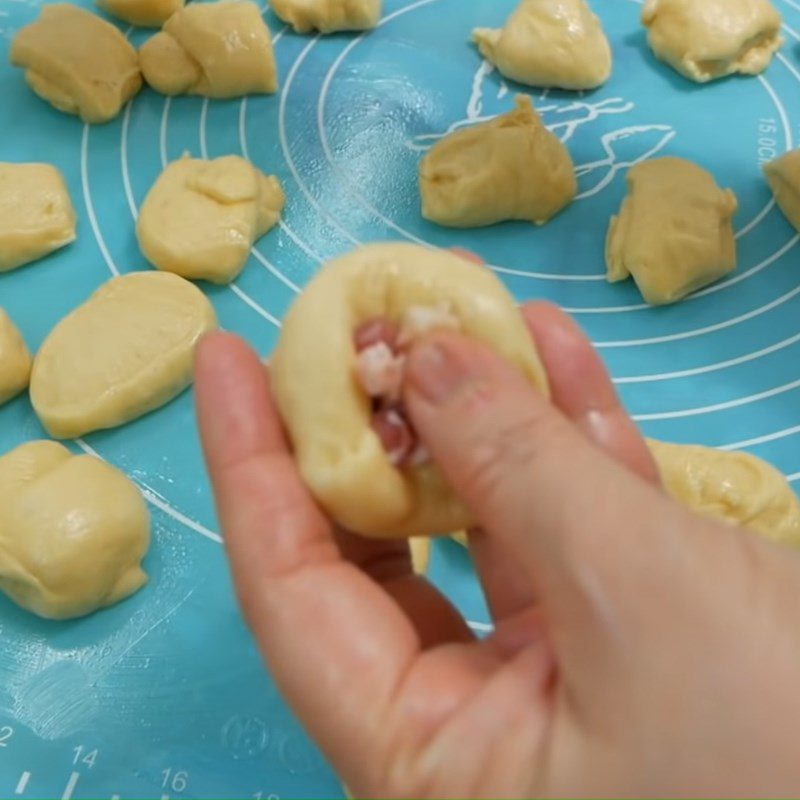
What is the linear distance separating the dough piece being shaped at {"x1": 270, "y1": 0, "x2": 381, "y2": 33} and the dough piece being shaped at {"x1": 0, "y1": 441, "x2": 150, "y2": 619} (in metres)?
1.25

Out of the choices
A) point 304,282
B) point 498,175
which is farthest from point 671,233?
point 304,282

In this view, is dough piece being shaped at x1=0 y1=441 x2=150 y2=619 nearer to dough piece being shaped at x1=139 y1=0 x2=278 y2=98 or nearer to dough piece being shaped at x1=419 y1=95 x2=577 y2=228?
dough piece being shaped at x1=419 y1=95 x2=577 y2=228

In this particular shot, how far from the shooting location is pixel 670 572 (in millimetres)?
661

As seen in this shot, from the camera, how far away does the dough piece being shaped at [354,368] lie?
87 cm

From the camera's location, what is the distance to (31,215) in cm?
171

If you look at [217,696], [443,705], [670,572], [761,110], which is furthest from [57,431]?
[761,110]

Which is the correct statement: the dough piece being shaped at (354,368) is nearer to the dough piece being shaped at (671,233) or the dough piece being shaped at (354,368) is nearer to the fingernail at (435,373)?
the fingernail at (435,373)

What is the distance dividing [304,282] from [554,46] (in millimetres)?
786

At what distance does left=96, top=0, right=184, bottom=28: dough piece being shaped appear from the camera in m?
2.13

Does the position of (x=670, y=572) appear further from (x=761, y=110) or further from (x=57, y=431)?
(x=761, y=110)

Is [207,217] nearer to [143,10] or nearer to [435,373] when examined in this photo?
[143,10]

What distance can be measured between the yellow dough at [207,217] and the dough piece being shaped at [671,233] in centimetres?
68

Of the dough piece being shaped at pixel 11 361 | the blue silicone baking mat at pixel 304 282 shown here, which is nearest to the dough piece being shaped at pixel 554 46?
the blue silicone baking mat at pixel 304 282

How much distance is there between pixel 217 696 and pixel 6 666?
1.00 ft
